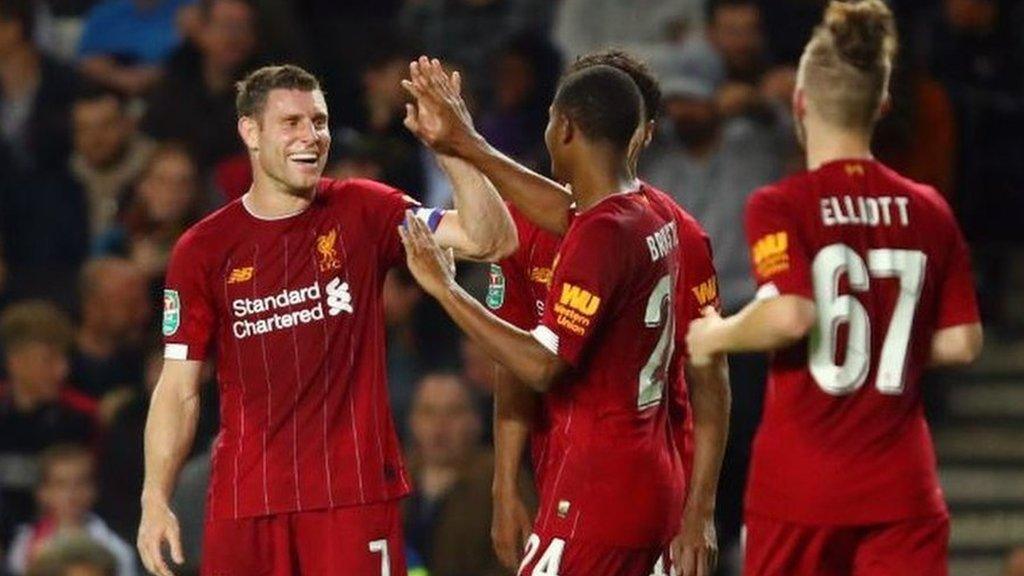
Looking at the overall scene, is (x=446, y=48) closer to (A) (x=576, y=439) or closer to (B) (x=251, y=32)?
(B) (x=251, y=32)

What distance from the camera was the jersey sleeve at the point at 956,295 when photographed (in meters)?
6.51

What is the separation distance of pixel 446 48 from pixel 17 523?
3461 millimetres

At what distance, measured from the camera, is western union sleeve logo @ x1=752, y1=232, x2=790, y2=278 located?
6.34m

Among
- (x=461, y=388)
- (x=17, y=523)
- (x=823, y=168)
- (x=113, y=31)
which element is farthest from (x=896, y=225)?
(x=113, y=31)

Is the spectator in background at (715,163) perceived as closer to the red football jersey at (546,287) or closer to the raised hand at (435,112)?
the red football jersey at (546,287)

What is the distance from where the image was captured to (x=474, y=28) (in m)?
13.3

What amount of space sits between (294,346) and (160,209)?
16.2 ft

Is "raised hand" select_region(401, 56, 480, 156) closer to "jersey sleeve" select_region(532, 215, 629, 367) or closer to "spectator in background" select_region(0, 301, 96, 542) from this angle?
"jersey sleeve" select_region(532, 215, 629, 367)

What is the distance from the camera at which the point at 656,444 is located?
22.8 ft

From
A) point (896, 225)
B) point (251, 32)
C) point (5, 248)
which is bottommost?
point (896, 225)

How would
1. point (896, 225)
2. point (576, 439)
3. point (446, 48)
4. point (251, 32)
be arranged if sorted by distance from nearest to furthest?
point (896, 225) → point (576, 439) → point (251, 32) → point (446, 48)

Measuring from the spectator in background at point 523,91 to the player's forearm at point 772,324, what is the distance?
6.10 m

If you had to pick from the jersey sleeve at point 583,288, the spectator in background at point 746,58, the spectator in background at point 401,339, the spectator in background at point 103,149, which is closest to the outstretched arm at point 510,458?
the jersey sleeve at point 583,288

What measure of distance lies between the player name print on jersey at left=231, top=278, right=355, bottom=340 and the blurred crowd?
3118 millimetres
